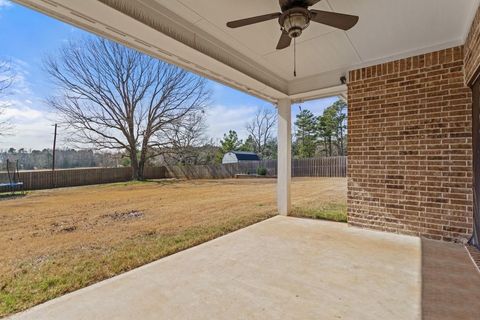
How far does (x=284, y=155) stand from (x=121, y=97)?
12126 mm

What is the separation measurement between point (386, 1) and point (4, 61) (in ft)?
28.0

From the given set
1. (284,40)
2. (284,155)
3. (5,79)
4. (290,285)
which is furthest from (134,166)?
(290,285)

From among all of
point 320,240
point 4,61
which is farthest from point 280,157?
point 4,61

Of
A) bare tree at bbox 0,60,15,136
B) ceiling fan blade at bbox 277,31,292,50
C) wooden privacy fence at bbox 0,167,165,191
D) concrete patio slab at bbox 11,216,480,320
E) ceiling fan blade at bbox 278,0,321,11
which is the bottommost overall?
concrete patio slab at bbox 11,216,480,320

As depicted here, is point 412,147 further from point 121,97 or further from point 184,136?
point 121,97

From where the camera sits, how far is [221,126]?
2008 centimetres

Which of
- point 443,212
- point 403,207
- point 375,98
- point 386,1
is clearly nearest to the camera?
point 386,1

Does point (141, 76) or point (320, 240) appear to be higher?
point (141, 76)

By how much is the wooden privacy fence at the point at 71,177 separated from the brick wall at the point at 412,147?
11.3 meters

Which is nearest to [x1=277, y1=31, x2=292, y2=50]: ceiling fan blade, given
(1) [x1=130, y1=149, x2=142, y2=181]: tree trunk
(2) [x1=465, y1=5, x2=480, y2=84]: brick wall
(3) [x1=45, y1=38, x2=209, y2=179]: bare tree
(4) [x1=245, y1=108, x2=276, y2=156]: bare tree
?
(2) [x1=465, y1=5, x2=480, y2=84]: brick wall

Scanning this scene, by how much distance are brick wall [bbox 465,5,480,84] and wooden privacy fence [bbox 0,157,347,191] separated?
9.77 m

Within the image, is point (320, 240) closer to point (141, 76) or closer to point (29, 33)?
point (29, 33)

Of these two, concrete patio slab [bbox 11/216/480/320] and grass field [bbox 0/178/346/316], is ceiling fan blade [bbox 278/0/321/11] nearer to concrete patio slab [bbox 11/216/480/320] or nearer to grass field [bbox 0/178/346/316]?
concrete patio slab [bbox 11/216/480/320]

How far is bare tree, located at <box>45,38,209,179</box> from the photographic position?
12125 millimetres
